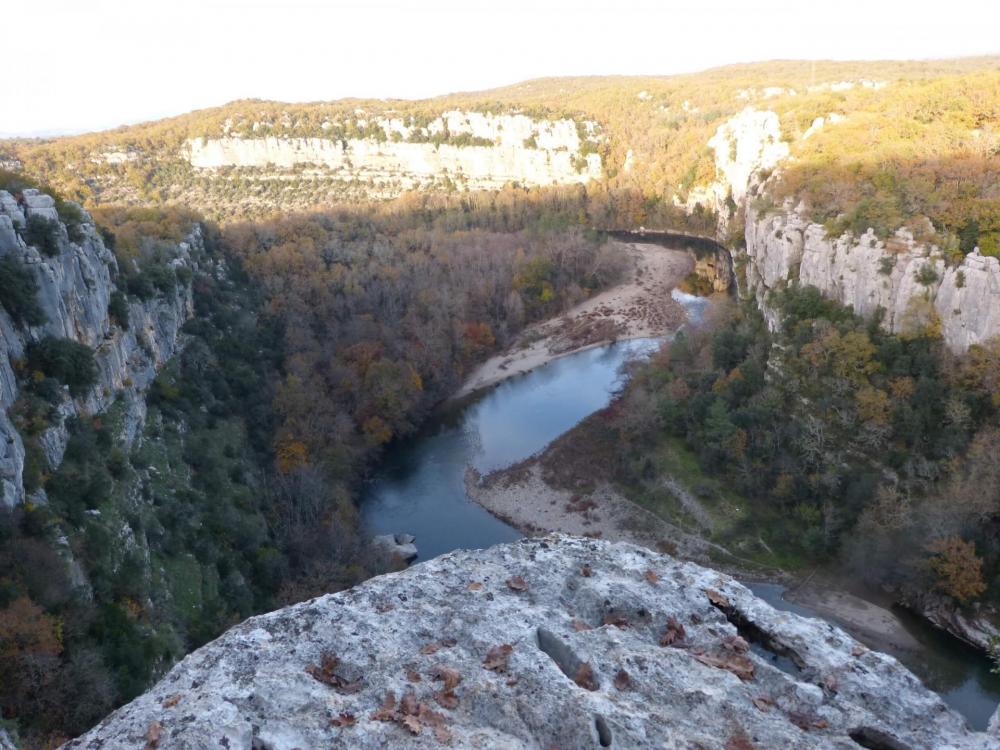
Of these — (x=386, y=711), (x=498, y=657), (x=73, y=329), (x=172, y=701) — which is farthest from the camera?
(x=73, y=329)

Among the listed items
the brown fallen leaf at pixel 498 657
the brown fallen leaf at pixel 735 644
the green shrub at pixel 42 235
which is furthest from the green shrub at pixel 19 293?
the brown fallen leaf at pixel 735 644

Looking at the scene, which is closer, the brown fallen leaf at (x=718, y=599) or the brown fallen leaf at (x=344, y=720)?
the brown fallen leaf at (x=344, y=720)

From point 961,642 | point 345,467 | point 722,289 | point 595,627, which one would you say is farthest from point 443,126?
point 595,627

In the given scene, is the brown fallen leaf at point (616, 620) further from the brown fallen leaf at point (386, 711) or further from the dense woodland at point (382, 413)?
the dense woodland at point (382, 413)

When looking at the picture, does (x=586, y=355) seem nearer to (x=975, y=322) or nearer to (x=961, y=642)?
(x=975, y=322)

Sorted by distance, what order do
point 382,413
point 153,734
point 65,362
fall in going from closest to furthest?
1. point 153,734
2. point 65,362
3. point 382,413

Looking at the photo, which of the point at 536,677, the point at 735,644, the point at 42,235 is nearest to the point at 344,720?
the point at 536,677

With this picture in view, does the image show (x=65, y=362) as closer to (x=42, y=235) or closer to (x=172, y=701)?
(x=42, y=235)
